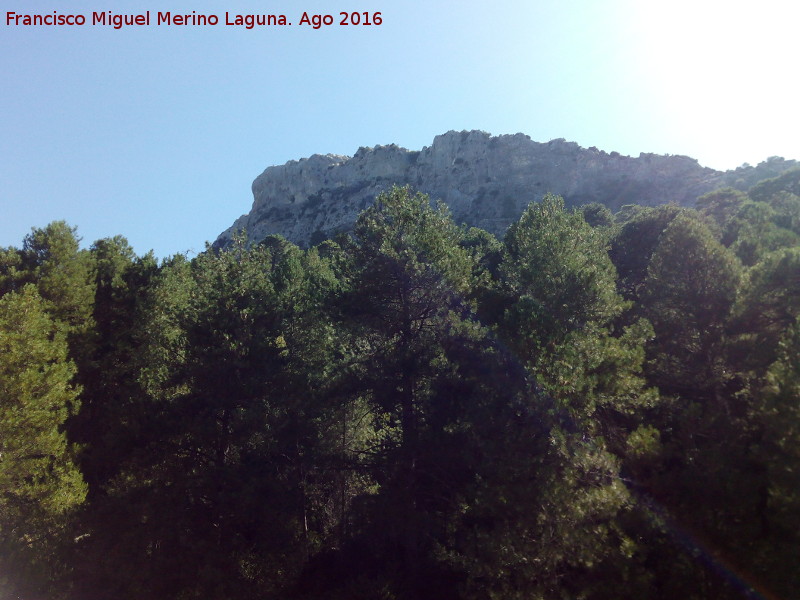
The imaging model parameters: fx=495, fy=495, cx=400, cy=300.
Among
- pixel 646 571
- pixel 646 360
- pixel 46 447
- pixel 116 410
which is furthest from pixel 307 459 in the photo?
pixel 646 360

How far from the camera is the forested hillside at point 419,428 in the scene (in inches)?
395

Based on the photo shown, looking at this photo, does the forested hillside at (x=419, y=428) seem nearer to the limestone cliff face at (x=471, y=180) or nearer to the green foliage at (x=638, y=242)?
the green foliage at (x=638, y=242)

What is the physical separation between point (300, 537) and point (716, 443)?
11.4 meters

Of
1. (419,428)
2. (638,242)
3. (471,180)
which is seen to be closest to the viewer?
(419,428)

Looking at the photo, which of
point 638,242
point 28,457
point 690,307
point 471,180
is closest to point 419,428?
point 690,307

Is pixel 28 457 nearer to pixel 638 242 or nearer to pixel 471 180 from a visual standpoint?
pixel 638 242

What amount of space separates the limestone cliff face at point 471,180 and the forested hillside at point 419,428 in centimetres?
7462

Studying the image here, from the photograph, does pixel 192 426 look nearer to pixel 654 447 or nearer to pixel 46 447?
pixel 46 447

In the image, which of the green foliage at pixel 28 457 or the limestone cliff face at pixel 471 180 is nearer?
the green foliage at pixel 28 457

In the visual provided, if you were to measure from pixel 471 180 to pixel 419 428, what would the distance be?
3785 inches

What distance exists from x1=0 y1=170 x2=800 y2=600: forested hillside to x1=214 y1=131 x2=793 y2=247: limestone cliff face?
245ft

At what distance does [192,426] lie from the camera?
1476 centimetres

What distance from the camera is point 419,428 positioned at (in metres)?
13.7

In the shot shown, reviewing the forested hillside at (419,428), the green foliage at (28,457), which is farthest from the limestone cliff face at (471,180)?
the green foliage at (28,457)
